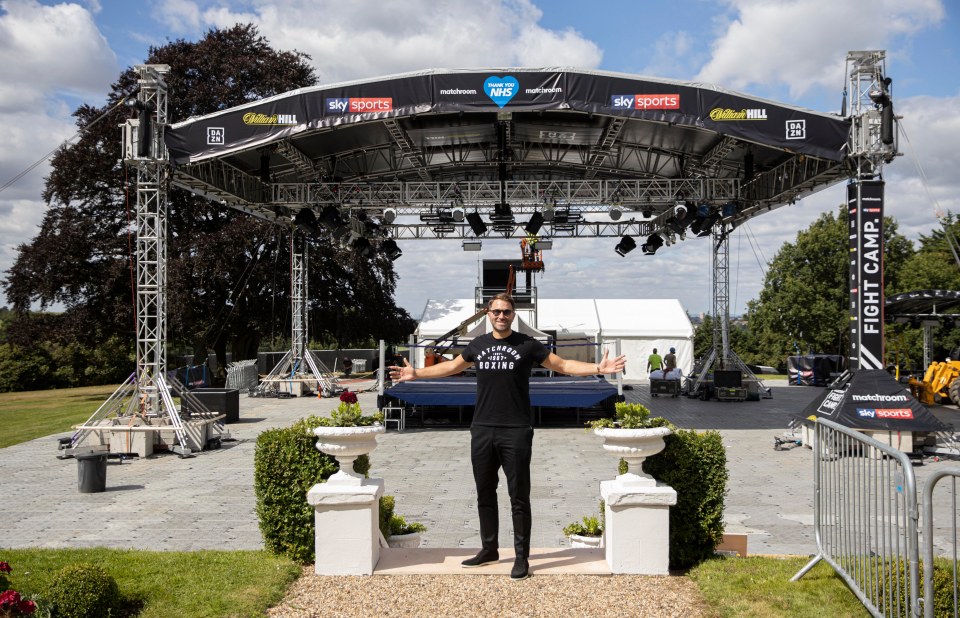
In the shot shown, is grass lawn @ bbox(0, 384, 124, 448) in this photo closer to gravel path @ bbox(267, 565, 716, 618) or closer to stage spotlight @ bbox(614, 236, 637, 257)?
gravel path @ bbox(267, 565, 716, 618)

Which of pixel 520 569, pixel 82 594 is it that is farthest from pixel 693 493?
pixel 82 594

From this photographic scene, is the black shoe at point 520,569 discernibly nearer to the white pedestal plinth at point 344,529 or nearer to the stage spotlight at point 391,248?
the white pedestal plinth at point 344,529

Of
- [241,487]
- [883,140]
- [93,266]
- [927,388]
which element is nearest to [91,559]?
[241,487]

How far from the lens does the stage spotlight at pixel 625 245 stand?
70.2 ft

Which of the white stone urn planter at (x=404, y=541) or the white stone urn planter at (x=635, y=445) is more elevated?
the white stone urn planter at (x=635, y=445)

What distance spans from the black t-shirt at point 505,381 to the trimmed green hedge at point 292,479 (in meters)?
1.28

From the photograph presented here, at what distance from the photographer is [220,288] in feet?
88.2

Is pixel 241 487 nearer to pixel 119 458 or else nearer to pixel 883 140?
pixel 119 458

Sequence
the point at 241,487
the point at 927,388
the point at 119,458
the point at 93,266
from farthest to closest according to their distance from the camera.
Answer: the point at 93,266, the point at 927,388, the point at 119,458, the point at 241,487

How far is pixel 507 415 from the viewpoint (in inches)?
197

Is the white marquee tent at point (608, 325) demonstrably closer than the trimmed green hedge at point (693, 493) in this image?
No

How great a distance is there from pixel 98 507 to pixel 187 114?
2103 cm

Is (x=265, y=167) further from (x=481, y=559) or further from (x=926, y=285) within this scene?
(x=926, y=285)

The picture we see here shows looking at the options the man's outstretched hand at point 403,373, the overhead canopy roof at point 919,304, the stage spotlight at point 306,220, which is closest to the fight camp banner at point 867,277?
the overhead canopy roof at point 919,304
